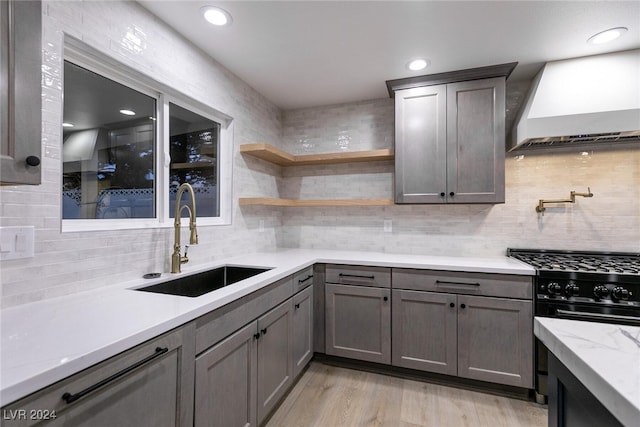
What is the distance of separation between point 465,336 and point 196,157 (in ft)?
7.93

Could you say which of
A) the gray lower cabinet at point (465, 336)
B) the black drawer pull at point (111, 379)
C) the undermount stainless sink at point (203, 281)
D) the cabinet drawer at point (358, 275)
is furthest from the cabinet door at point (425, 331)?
the black drawer pull at point (111, 379)

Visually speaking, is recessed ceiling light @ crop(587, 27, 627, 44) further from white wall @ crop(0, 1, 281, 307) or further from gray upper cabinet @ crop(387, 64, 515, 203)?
white wall @ crop(0, 1, 281, 307)

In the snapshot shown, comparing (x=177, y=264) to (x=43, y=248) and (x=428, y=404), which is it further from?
(x=428, y=404)


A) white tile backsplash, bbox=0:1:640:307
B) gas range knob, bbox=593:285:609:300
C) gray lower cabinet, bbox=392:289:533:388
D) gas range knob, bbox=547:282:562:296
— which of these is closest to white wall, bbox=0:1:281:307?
white tile backsplash, bbox=0:1:640:307

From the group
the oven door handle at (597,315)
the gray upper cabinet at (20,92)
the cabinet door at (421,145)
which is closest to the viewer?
the gray upper cabinet at (20,92)

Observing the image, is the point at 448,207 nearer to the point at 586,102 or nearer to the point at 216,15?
the point at 586,102

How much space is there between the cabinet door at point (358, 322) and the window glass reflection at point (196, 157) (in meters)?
1.21

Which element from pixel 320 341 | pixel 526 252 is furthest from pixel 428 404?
pixel 526 252

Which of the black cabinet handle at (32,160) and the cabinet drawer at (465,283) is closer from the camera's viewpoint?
the black cabinet handle at (32,160)

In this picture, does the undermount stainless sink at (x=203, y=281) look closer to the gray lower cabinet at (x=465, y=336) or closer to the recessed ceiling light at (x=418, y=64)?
the gray lower cabinet at (x=465, y=336)

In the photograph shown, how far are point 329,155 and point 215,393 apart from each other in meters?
2.15

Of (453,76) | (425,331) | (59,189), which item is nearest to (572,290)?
(425,331)

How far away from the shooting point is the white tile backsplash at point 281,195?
1.27m

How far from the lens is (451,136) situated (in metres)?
2.43
